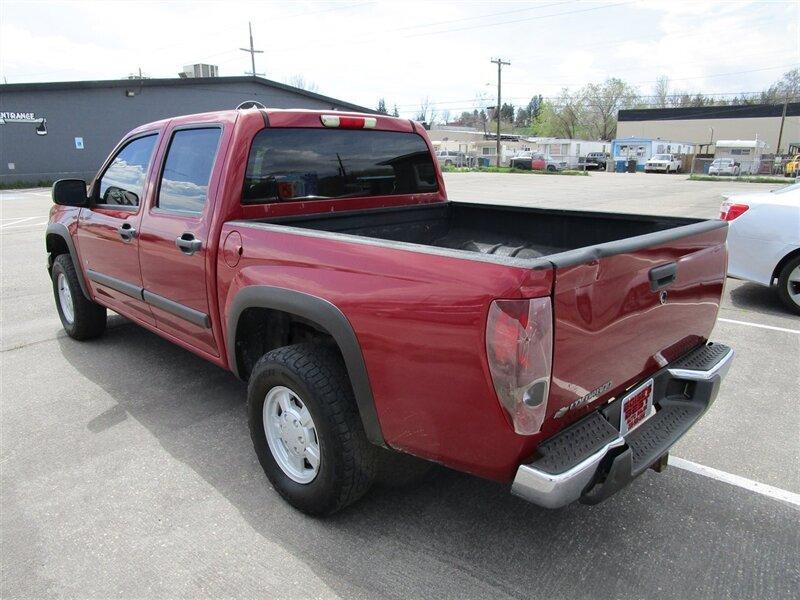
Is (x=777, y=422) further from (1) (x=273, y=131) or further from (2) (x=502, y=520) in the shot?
(1) (x=273, y=131)

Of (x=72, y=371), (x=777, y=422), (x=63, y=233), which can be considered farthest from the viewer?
(x=63, y=233)

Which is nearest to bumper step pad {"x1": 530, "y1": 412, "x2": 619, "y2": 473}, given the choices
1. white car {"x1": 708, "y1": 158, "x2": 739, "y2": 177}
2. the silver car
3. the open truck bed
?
the open truck bed

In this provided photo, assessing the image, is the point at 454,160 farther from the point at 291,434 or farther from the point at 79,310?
the point at 291,434

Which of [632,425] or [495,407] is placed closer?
[495,407]

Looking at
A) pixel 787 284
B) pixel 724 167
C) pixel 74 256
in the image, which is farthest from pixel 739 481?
pixel 724 167

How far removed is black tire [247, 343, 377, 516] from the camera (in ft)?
8.14

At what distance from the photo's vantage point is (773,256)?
6.04 m

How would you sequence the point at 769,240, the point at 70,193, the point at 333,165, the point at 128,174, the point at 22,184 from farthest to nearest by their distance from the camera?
the point at 22,184 < the point at 769,240 < the point at 70,193 < the point at 128,174 < the point at 333,165

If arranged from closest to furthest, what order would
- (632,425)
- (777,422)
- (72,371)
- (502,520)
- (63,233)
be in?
1. (632,425)
2. (502,520)
3. (777,422)
4. (72,371)
5. (63,233)

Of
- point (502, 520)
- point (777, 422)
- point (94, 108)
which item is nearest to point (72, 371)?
point (502, 520)

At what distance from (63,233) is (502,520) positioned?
4.40 meters

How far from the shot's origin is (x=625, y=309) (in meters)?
2.23

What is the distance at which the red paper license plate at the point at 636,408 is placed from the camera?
2393mm

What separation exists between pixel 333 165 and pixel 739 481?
9.72ft
